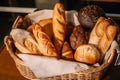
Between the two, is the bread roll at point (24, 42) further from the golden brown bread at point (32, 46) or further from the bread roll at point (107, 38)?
the bread roll at point (107, 38)

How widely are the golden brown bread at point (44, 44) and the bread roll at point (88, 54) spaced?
0.06 metres

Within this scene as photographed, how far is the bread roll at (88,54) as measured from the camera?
0.55m

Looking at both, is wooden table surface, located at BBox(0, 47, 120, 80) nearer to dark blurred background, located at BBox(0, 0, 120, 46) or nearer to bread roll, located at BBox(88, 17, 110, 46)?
bread roll, located at BBox(88, 17, 110, 46)

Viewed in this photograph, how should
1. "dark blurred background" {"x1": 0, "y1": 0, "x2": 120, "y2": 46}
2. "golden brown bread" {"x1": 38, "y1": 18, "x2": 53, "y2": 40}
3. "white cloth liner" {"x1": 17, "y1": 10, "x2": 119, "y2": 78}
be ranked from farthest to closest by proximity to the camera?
"dark blurred background" {"x1": 0, "y1": 0, "x2": 120, "y2": 46}
"golden brown bread" {"x1": 38, "y1": 18, "x2": 53, "y2": 40}
"white cloth liner" {"x1": 17, "y1": 10, "x2": 119, "y2": 78}

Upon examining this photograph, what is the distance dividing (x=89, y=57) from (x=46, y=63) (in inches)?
4.3

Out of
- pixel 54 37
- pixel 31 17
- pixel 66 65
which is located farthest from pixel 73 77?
pixel 31 17

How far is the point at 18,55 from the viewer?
22.7 inches

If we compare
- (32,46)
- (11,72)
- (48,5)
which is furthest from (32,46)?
(48,5)

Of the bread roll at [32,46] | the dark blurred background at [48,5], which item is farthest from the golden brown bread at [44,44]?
the dark blurred background at [48,5]

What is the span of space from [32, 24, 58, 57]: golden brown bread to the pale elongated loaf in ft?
0.11

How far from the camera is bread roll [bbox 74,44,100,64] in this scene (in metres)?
0.55

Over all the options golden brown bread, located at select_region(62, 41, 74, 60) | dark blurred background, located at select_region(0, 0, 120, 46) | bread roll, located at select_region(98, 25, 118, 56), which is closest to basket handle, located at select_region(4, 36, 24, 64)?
golden brown bread, located at select_region(62, 41, 74, 60)

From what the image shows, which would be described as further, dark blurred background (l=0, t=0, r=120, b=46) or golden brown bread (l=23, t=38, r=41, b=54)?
dark blurred background (l=0, t=0, r=120, b=46)

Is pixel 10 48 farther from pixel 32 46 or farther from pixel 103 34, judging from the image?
pixel 103 34
